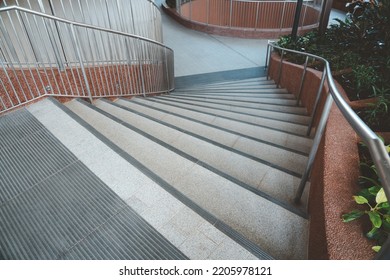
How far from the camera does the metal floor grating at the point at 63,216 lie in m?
1.47

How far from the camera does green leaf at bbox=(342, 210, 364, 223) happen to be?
1.20m

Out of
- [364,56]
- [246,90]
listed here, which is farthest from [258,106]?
[364,56]

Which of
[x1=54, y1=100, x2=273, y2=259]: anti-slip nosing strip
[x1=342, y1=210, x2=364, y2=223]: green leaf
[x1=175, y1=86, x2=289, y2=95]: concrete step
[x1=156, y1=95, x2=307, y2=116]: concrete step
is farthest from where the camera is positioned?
[x1=175, y1=86, x2=289, y2=95]: concrete step

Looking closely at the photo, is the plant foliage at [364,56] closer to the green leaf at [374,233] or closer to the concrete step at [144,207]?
the green leaf at [374,233]

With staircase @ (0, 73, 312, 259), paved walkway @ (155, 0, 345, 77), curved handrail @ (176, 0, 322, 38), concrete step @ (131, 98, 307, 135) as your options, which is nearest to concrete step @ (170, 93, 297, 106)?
concrete step @ (131, 98, 307, 135)

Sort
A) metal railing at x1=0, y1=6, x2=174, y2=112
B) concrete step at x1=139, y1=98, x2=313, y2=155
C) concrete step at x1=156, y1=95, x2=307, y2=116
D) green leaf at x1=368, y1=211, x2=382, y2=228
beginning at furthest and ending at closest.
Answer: concrete step at x1=156, y1=95, x2=307, y2=116
metal railing at x1=0, y1=6, x2=174, y2=112
concrete step at x1=139, y1=98, x2=313, y2=155
green leaf at x1=368, y1=211, x2=382, y2=228

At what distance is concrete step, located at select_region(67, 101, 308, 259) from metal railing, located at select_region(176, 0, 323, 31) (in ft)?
29.7

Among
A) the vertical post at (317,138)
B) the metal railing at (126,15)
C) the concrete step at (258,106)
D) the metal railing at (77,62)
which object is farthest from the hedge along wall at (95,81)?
the vertical post at (317,138)

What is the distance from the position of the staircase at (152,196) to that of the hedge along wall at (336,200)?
227 mm

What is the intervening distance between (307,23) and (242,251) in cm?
1124

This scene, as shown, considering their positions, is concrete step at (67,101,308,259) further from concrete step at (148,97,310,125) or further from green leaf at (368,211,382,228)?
concrete step at (148,97,310,125)

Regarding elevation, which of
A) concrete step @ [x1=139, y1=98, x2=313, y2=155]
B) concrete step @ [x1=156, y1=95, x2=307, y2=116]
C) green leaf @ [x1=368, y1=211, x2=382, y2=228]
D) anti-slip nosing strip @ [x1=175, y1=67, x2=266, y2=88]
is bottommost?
anti-slip nosing strip @ [x1=175, y1=67, x2=266, y2=88]

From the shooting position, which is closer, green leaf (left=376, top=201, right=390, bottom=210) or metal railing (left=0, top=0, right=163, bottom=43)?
green leaf (left=376, top=201, right=390, bottom=210)

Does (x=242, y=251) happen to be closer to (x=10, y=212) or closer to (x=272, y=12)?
(x=10, y=212)
